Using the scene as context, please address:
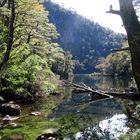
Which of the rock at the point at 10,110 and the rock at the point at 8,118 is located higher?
the rock at the point at 8,118

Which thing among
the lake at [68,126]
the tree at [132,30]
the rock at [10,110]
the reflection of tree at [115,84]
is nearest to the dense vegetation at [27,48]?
the rock at [10,110]

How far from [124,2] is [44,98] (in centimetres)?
4791

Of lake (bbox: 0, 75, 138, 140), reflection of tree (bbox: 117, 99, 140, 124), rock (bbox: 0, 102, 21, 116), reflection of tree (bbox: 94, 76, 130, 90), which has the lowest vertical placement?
reflection of tree (bbox: 94, 76, 130, 90)

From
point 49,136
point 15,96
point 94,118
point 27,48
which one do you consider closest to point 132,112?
point 49,136

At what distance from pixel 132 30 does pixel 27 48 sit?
35.3 metres

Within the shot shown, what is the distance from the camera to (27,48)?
39781 millimetres

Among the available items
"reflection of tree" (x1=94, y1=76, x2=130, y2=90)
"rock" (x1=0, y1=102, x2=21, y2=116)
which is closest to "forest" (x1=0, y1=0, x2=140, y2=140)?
"rock" (x1=0, y1=102, x2=21, y2=116)

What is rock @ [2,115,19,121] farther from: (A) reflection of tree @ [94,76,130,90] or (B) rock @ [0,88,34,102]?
(A) reflection of tree @ [94,76,130,90]

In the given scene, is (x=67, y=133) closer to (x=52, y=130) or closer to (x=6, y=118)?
(x=52, y=130)

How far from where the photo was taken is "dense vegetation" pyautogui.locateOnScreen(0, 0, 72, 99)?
95.1 ft

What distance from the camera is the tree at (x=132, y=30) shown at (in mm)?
4879

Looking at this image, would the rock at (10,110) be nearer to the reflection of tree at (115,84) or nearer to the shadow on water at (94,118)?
the shadow on water at (94,118)

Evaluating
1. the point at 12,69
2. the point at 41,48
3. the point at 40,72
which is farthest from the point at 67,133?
the point at 41,48

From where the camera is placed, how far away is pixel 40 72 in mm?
47156
